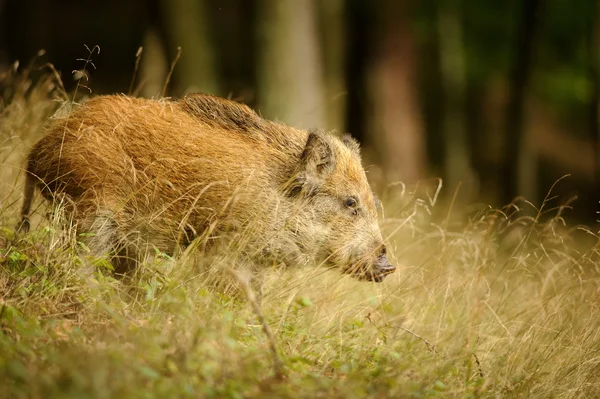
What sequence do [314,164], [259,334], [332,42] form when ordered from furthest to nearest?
[332,42] < [314,164] < [259,334]

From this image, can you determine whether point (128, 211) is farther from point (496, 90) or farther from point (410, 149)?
point (496, 90)

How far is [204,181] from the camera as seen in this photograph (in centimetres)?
514

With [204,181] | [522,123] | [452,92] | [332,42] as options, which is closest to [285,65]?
[522,123]

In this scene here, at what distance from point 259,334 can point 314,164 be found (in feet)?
5.06

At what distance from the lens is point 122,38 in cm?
2762

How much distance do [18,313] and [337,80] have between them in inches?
614

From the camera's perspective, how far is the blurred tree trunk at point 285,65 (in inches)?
354

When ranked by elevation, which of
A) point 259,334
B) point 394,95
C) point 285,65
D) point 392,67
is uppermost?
point 285,65

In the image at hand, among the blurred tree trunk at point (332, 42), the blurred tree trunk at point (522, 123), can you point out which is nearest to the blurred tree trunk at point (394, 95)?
the blurred tree trunk at point (522, 123)

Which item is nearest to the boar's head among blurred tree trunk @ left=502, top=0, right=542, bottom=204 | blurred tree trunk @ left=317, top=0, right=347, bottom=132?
blurred tree trunk @ left=502, top=0, right=542, bottom=204

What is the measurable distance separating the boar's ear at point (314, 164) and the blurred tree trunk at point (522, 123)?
5.80 meters

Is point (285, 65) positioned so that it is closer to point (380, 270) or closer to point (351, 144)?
point (351, 144)

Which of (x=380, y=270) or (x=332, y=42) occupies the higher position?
(x=380, y=270)

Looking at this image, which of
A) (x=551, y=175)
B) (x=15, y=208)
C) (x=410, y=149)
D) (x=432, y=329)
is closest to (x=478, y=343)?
(x=432, y=329)
